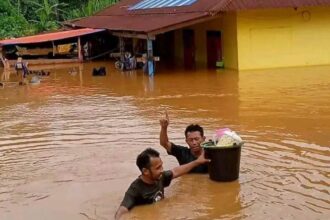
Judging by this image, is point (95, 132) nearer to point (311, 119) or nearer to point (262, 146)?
point (262, 146)

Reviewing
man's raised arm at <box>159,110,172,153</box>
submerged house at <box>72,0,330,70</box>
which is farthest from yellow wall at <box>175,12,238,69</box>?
man's raised arm at <box>159,110,172,153</box>

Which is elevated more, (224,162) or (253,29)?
(253,29)

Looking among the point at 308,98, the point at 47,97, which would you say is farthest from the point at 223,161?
the point at 47,97

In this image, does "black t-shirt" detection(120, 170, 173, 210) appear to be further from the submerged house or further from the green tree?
the green tree

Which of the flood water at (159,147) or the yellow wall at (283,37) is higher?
the yellow wall at (283,37)

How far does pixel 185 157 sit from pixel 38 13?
37.7 m

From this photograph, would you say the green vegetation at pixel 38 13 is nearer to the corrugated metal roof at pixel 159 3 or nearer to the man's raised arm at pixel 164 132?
the corrugated metal roof at pixel 159 3

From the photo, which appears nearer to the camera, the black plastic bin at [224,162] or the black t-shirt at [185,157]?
the black plastic bin at [224,162]

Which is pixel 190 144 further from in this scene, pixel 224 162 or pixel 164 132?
pixel 224 162

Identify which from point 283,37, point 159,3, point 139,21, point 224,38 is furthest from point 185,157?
point 159,3

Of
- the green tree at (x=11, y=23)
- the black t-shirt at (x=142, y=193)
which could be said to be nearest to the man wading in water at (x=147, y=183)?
the black t-shirt at (x=142, y=193)

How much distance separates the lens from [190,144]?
809 cm

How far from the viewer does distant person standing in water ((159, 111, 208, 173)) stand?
8039mm

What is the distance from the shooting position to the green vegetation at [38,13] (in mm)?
41438
